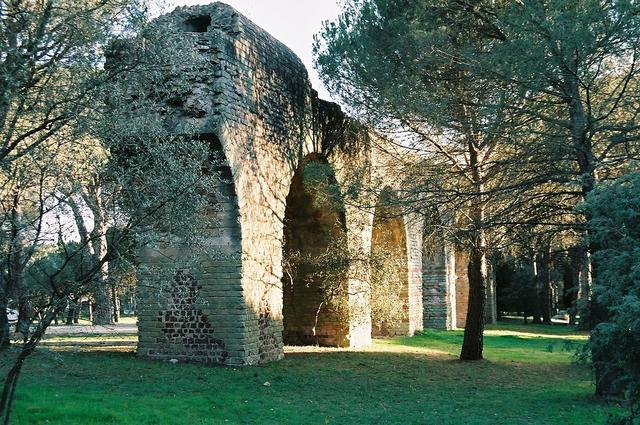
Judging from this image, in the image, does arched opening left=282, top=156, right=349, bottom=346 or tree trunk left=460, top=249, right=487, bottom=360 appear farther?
arched opening left=282, top=156, right=349, bottom=346

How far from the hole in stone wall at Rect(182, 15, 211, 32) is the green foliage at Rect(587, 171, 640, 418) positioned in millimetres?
6553

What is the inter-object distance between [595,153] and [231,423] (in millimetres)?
6021

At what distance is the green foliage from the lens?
4.96 m

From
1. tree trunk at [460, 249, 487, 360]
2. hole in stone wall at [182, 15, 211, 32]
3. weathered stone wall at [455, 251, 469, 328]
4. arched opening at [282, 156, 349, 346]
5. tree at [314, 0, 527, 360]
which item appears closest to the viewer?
tree at [314, 0, 527, 360]

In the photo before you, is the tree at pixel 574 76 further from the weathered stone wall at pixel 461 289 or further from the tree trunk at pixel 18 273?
the weathered stone wall at pixel 461 289

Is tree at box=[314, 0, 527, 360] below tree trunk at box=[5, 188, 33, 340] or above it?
above

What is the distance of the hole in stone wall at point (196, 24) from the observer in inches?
409

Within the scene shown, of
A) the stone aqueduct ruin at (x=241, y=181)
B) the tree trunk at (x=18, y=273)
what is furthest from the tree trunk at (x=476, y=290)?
the tree trunk at (x=18, y=273)

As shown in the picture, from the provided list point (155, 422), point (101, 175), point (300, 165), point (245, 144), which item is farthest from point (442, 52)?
point (155, 422)

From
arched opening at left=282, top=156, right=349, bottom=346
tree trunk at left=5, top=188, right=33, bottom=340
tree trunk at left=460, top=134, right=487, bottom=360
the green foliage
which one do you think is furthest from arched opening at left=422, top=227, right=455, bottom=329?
tree trunk at left=5, top=188, right=33, bottom=340

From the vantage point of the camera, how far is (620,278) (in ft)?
17.2

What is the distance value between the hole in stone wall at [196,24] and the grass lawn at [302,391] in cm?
496

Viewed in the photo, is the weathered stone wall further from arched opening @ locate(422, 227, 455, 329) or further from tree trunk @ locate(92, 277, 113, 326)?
tree trunk @ locate(92, 277, 113, 326)

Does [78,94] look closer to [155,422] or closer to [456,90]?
[155,422]
